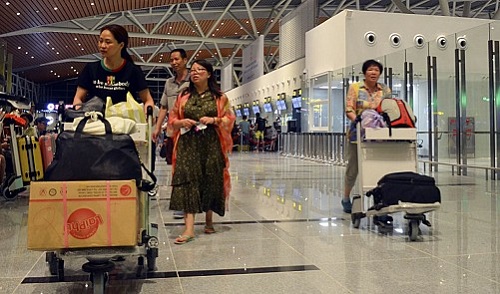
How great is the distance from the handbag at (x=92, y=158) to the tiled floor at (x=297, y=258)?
16.4 inches

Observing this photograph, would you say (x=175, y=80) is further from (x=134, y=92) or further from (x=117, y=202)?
(x=117, y=202)

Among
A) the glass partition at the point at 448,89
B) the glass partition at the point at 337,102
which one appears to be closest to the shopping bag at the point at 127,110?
the glass partition at the point at 448,89

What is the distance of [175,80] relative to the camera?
16.2 feet

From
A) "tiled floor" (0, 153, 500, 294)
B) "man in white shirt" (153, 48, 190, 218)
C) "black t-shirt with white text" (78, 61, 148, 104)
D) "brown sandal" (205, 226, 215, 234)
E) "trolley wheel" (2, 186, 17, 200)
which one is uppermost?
"man in white shirt" (153, 48, 190, 218)

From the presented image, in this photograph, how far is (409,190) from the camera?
12.3 feet

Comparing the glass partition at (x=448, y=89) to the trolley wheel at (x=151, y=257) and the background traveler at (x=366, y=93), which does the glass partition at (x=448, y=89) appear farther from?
the trolley wheel at (x=151, y=257)

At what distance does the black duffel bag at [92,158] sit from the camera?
2.27m

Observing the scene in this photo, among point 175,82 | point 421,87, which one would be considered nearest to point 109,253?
point 175,82

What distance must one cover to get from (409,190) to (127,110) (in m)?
2.23

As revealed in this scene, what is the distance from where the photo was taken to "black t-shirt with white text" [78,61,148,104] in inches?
117

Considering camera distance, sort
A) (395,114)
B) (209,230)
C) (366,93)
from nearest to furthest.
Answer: (209,230)
(395,114)
(366,93)

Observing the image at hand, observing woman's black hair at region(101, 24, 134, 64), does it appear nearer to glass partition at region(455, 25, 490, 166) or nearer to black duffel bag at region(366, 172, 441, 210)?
black duffel bag at region(366, 172, 441, 210)

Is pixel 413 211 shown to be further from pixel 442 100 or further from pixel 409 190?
pixel 442 100

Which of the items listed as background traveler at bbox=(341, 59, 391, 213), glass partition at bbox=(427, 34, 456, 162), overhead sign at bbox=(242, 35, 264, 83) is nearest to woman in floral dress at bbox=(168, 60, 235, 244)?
background traveler at bbox=(341, 59, 391, 213)
